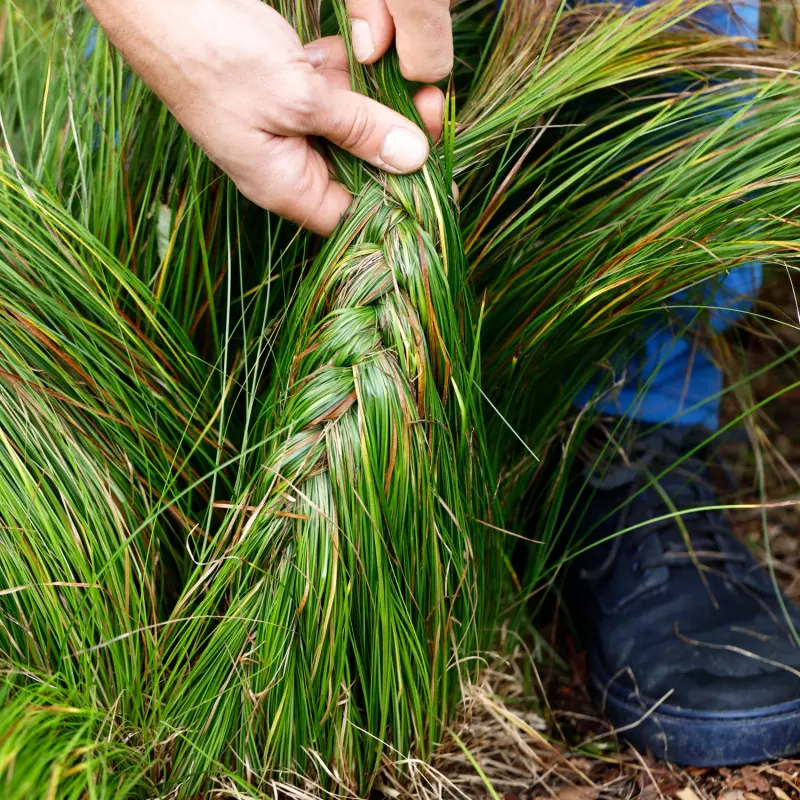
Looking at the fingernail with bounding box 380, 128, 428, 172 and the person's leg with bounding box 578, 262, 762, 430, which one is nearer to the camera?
the fingernail with bounding box 380, 128, 428, 172

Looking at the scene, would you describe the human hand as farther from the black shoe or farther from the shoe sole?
the shoe sole

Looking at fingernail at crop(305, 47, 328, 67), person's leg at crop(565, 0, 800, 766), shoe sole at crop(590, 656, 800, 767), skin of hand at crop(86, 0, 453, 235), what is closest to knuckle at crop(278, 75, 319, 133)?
skin of hand at crop(86, 0, 453, 235)

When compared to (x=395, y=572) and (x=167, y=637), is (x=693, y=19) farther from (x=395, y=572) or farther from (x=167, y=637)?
(x=167, y=637)

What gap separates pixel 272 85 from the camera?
0.81 meters

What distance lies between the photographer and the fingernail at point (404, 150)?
2.73 feet

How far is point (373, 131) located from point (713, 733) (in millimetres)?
841

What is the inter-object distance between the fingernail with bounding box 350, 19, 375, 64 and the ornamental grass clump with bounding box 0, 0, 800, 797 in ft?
0.07

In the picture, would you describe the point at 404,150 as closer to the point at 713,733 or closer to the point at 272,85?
the point at 272,85

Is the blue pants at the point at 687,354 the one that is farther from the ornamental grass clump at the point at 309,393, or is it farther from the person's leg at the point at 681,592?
the ornamental grass clump at the point at 309,393

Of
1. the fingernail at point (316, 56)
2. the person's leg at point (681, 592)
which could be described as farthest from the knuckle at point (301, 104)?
the person's leg at point (681, 592)

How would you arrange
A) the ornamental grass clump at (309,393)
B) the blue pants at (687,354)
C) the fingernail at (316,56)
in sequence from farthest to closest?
the blue pants at (687,354), the fingernail at (316,56), the ornamental grass clump at (309,393)

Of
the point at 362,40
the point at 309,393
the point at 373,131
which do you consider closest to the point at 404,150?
the point at 373,131

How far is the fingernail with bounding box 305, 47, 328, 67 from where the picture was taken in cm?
90

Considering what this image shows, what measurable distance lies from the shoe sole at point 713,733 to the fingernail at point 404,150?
76 cm
